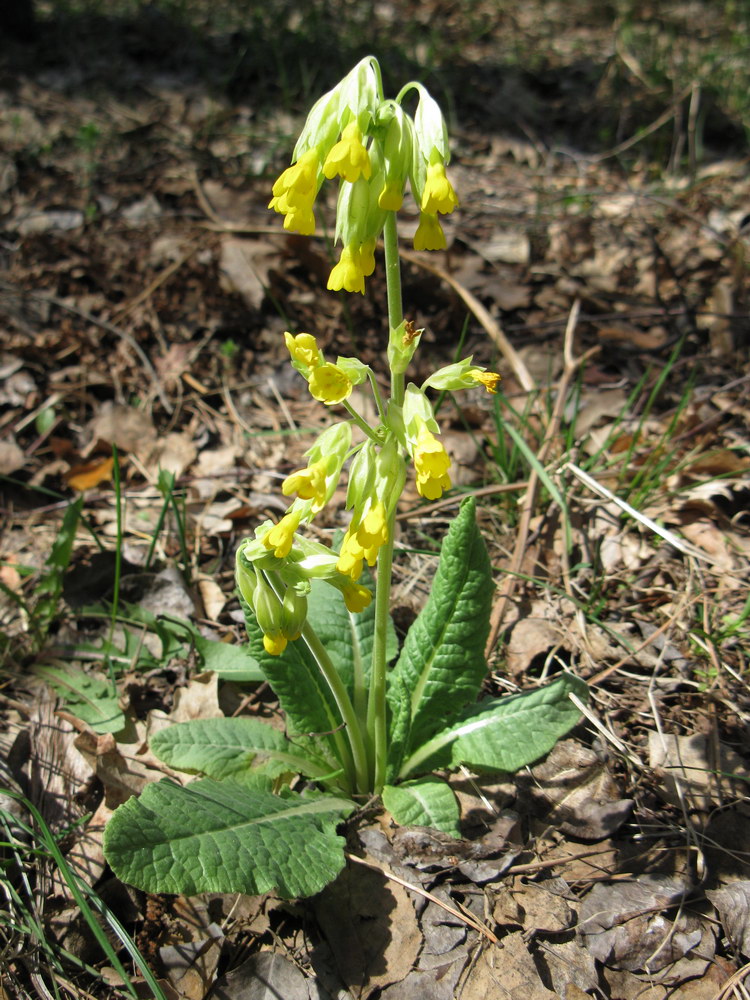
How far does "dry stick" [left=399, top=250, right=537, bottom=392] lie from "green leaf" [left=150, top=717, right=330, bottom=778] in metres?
2.20

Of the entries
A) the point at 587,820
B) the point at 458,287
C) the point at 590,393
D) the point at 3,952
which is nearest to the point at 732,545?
the point at 590,393

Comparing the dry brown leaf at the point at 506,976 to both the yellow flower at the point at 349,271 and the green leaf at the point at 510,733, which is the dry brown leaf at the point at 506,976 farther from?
the yellow flower at the point at 349,271

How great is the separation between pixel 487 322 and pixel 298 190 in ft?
8.16

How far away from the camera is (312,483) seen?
6.29ft

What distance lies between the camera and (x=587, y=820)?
2.41 metres

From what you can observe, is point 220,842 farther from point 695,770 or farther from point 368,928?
point 695,770

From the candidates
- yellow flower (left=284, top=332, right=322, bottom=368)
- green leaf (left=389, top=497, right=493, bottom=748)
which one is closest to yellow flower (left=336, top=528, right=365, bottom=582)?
yellow flower (left=284, top=332, right=322, bottom=368)

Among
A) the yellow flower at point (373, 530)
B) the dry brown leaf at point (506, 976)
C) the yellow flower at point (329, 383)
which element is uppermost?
the yellow flower at point (329, 383)

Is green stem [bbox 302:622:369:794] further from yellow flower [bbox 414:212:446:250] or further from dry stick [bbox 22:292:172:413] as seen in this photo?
dry stick [bbox 22:292:172:413]

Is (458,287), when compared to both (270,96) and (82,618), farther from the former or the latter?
(270,96)

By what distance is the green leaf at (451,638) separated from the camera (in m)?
2.43

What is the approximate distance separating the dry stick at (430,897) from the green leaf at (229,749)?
1.17ft

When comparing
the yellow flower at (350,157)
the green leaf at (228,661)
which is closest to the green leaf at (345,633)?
the green leaf at (228,661)

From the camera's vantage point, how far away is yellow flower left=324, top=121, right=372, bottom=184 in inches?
68.4
